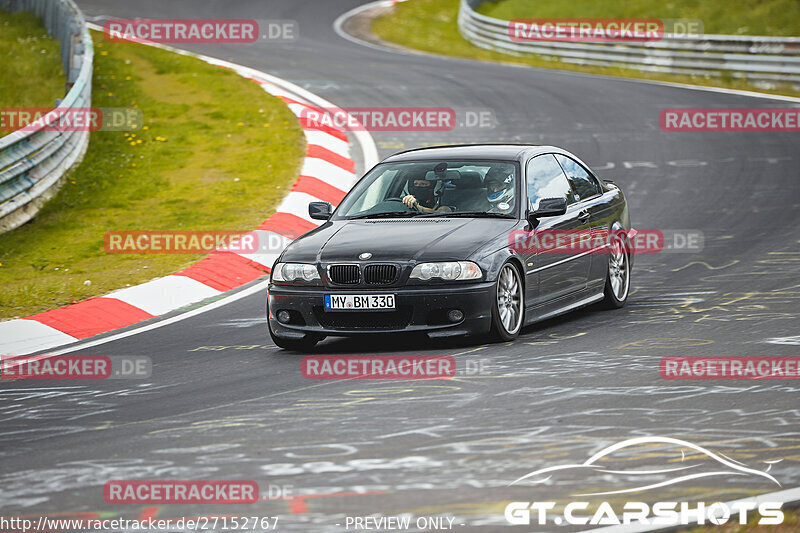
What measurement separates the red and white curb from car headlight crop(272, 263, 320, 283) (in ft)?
6.40

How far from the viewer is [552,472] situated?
585 cm

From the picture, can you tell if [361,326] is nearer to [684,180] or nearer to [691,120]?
[684,180]

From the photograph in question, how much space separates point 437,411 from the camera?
7.05 metres

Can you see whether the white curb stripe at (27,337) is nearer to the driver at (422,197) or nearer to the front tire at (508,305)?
the driver at (422,197)

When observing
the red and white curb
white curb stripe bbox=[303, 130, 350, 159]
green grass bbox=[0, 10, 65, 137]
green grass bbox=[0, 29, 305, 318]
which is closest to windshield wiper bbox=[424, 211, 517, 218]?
the red and white curb

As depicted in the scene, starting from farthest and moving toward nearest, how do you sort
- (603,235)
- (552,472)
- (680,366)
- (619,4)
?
(619,4), (603,235), (680,366), (552,472)

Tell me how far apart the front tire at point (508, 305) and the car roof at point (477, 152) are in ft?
4.11

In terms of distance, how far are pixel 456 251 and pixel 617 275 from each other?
246cm

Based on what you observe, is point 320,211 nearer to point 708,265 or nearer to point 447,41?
point 708,265

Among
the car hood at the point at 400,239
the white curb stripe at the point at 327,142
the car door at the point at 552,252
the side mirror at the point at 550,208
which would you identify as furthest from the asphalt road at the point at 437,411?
the white curb stripe at the point at 327,142

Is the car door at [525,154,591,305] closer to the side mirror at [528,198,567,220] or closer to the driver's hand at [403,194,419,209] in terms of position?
the side mirror at [528,198,567,220]

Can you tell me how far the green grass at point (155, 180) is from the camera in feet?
40.7

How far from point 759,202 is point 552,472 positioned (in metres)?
9.81

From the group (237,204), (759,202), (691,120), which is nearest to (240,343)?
(237,204)
